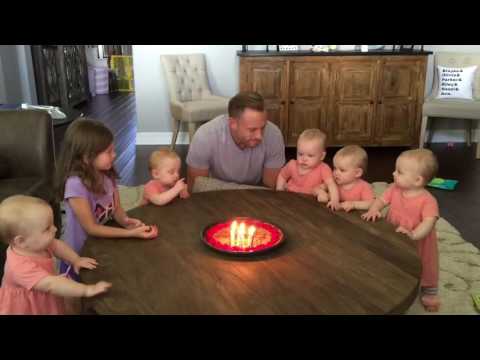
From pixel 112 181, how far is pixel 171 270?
67 centimetres

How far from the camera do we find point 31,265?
49.9 inches

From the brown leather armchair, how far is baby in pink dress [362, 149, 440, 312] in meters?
1.80

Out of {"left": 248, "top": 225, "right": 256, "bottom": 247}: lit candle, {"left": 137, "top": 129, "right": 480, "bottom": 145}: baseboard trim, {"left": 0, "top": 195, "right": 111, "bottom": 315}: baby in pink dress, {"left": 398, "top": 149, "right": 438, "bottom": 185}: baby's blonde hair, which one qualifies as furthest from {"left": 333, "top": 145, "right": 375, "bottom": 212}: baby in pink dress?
{"left": 137, "top": 129, "right": 480, "bottom": 145}: baseboard trim

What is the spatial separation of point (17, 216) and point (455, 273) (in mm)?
2018

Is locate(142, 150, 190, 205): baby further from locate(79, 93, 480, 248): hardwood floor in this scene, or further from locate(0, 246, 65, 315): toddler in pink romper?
locate(79, 93, 480, 248): hardwood floor

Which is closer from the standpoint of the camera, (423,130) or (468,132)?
(423,130)

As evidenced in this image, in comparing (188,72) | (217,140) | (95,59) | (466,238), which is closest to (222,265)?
(217,140)

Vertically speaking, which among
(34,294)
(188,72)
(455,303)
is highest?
(188,72)

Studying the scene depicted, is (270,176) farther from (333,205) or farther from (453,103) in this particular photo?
(453,103)

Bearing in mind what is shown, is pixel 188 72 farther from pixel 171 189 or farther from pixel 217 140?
pixel 171 189

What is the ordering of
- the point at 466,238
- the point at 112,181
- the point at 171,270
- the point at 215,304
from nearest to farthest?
the point at 215,304
the point at 171,270
the point at 112,181
the point at 466,238

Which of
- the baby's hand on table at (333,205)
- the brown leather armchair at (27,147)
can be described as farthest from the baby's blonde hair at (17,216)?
the brown leather armchair at (27,147)

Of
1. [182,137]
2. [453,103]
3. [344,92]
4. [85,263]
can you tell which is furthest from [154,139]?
[85,263]

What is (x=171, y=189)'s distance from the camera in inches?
70.7
